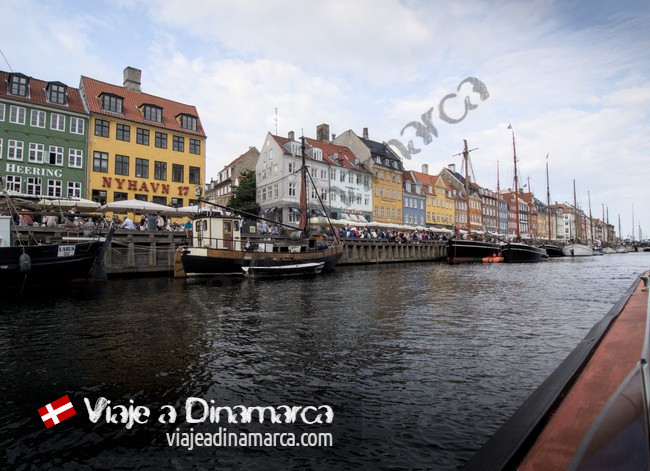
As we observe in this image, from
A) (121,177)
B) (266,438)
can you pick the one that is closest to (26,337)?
(266,438)

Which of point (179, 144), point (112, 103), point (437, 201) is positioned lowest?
point (437, 201)

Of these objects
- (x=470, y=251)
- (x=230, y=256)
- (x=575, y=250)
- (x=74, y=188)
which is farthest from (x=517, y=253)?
(x=74, y=188)

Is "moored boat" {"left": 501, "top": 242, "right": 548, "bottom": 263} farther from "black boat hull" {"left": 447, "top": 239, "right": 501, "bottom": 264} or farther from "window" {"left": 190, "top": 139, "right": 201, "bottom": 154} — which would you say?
"window" {"left": 190, "top": 139, "right": 201, "bottom": 154}

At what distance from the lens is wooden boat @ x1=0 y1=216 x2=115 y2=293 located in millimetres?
16344

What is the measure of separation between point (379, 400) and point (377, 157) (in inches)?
2523

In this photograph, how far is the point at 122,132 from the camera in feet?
128

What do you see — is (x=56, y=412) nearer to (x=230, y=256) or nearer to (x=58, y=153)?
(x=230, y=256)

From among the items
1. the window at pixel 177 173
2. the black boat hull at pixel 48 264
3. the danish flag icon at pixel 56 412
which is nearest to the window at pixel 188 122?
the window at pixel 177 173

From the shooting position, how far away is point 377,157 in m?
67.2

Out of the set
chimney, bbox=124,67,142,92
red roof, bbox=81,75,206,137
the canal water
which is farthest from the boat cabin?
chimney, bbox=124,67,142,92

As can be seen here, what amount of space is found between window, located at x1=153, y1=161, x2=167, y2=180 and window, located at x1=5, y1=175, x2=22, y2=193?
1103cm

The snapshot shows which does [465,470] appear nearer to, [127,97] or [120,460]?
[120,460]

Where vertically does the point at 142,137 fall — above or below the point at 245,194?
above

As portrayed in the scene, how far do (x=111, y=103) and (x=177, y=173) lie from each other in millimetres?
8766
